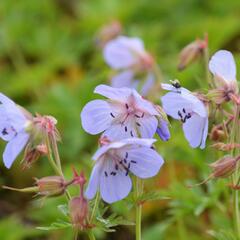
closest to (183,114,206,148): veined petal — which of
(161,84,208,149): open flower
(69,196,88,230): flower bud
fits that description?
(161,84,208,149): open flower

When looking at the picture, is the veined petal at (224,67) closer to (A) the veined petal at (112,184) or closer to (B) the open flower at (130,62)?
(A) the veined petal at (112,184)

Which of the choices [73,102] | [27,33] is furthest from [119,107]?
[27,33]

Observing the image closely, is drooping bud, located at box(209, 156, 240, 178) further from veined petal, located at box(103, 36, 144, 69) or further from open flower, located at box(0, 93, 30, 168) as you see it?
veined petal, located at box(103, 36, 144, 69)

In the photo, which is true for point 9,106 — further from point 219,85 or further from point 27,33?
point 27,33

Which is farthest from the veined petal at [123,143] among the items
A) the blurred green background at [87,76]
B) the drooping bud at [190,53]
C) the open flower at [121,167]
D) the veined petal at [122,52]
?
the veined petal at [122,52]

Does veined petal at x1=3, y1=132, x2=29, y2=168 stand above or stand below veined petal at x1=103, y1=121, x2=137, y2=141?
below
